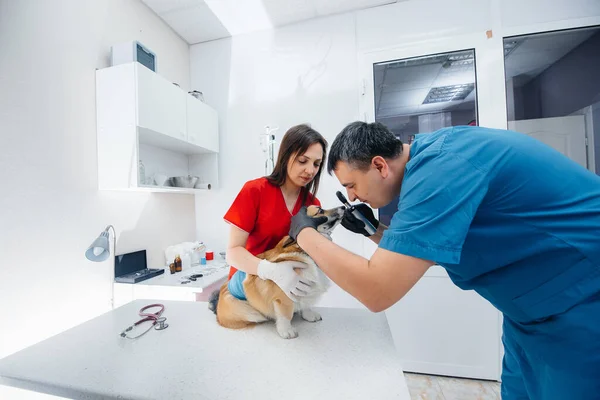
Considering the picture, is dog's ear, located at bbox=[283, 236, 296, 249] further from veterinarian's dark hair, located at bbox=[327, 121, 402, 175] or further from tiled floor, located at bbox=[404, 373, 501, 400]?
tiled floor, located at bbox=[404, 373, 501, 400]

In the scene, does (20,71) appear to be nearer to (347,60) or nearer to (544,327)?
(347,60)

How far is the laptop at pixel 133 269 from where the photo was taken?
1885mm

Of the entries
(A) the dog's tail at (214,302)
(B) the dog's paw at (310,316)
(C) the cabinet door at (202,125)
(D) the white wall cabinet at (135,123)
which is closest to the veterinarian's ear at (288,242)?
(B) the dog's paw at (310,316)

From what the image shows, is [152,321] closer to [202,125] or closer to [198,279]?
[198,279]

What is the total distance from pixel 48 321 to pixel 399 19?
11.3ft

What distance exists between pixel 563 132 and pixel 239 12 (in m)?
3.05

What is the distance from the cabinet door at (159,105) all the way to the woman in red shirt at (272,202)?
1.15 metres

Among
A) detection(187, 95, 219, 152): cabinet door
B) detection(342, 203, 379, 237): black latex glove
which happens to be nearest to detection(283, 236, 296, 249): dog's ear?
detection(342, 203, 379, 237): black latex glove

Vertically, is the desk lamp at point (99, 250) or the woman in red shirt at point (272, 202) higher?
the woman in red shirt at point (272, 202)

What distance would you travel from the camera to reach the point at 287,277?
3.28 ft

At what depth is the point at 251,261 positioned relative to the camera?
3.52 feet

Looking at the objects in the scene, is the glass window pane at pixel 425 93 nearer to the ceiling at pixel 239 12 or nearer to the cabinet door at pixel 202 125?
the ceiling at pixel 239 12

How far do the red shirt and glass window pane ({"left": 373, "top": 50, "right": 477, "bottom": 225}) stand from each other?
139cm

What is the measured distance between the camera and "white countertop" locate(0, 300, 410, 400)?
730 mm
